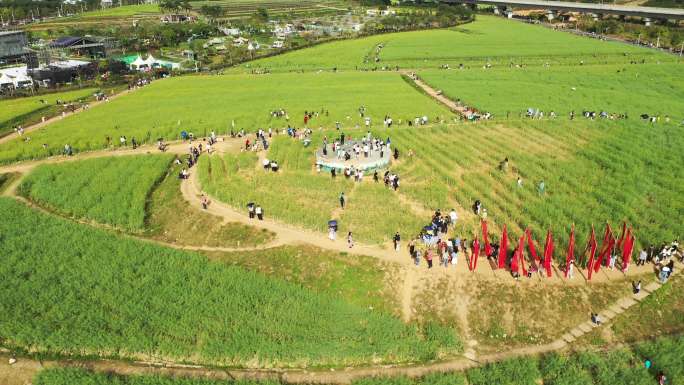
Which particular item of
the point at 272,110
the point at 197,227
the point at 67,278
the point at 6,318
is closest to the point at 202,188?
the point at 197,227

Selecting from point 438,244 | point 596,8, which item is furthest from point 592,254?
point 596,8

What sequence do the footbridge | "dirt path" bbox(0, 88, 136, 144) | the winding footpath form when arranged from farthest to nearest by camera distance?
the footbridge
"dirt path" bbox(0, 88, 136, 144)
the winding footpath

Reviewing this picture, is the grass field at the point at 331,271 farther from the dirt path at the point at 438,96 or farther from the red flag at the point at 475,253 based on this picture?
→ the dirt path at the point at 438,96

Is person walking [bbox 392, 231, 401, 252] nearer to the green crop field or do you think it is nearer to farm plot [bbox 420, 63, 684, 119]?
the green crop field

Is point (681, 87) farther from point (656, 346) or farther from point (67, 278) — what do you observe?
point (67, 278)

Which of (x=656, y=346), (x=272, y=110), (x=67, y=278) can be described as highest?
(x=272, y=110)

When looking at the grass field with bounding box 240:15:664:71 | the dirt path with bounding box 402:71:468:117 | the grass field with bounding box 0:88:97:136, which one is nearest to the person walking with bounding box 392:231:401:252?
the dirt path with bounding box 402:71:468:117
